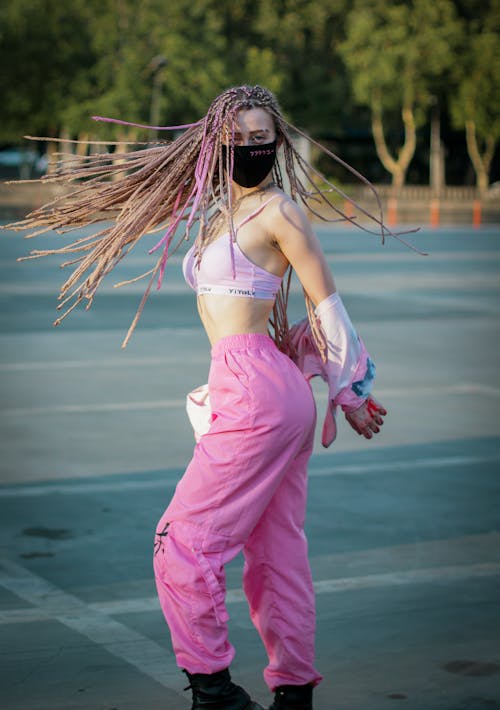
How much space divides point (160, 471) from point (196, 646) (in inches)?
163

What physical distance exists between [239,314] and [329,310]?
0.26 metres

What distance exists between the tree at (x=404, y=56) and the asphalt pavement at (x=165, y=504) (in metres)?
55.1

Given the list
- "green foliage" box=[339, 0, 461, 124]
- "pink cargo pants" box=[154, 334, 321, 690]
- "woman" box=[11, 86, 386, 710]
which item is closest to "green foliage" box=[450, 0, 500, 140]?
"green foliage" box=[339, 0, 461, 124]

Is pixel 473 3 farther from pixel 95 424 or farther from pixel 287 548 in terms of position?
pixel 287 548

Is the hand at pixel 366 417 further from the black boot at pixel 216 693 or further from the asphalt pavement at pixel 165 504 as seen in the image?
the asphalt pavement at pixel 165 504

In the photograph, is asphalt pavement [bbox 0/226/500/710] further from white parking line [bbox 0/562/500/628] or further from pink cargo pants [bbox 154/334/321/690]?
pink cargo pants [bbox 154/334/321/690]

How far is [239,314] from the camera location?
4.09 m

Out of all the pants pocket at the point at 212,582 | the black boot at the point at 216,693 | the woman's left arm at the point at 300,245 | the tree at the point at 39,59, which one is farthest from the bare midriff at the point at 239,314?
the tree at the point at 39,59

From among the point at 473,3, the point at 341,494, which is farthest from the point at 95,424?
the point at 473,3

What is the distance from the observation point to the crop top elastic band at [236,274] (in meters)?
4.07

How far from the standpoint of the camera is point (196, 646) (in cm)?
390

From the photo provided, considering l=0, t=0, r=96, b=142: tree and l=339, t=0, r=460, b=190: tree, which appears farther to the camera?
l=339, t=0, r=460, b=190: tree

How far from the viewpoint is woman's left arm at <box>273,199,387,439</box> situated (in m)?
4.06

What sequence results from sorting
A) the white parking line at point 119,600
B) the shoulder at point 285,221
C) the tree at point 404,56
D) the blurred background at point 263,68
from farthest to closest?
the tree at point 404,56 → the blurred background at point 263,68 → the white parking line at point 119,600 → the shoulder at point 285,221
